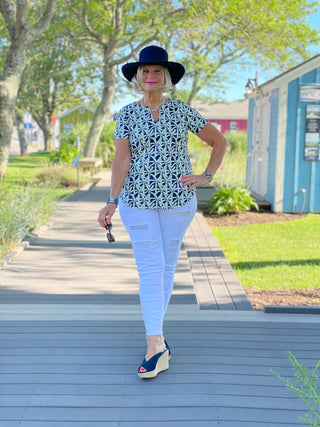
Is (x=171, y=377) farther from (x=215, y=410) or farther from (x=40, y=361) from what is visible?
(x=40, y=361)

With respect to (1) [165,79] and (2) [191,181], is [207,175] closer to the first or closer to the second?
(2) [191,181]

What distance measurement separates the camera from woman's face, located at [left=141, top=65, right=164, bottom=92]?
3602 millimetres

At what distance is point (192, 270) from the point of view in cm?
674

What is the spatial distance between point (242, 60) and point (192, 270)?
27.7m

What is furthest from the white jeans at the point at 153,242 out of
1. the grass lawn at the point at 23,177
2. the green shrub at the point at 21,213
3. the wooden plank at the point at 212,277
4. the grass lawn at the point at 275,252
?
the grass lawn at the point at 23,177

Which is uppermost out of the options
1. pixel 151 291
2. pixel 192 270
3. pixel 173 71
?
pixel 173 71

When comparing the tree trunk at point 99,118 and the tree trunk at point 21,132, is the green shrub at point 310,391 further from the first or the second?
the tree trunk at point 21,132

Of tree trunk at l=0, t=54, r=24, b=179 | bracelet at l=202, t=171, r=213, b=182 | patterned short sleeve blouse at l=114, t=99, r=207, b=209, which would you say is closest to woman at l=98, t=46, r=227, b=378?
patterned short sleeve blouse at l=114, t=99, r=207, b=209

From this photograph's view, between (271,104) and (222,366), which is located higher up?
(271,104)

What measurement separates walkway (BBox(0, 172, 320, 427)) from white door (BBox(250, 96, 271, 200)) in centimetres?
667

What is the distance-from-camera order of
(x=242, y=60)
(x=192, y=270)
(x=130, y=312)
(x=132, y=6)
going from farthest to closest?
(x=242, y=60) < (x=132, y=6) < (x=192, y=270) < (x=130, y=312)

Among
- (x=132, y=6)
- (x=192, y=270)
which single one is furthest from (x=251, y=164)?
(x=132, y=6)

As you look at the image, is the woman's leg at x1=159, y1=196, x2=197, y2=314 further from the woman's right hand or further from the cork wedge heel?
the cork wedge heel

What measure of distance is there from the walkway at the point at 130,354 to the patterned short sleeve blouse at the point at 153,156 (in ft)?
3.31
